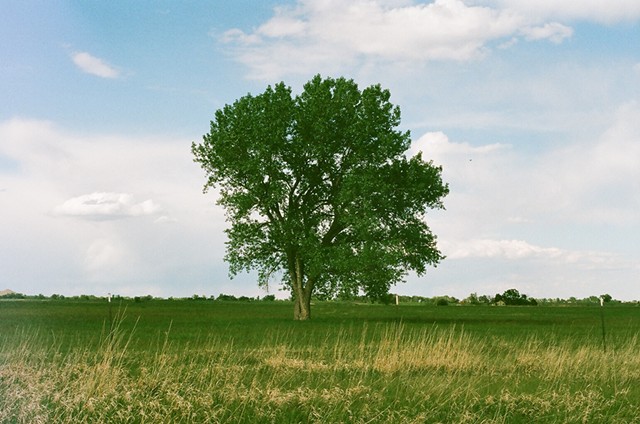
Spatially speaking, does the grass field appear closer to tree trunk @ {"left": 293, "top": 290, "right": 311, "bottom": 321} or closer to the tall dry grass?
the tall dry grass

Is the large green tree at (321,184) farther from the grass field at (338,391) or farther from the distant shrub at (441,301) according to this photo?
the distant shrub at (441,301)

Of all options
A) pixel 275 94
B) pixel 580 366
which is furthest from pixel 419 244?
pixel 580 366

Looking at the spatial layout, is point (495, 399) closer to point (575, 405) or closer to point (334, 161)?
point (575, 405)

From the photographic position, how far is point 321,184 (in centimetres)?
5184

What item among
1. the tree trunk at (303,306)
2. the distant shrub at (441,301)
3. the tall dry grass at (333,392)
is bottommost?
the tall dry grass at (333,392)

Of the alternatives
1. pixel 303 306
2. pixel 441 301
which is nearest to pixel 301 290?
pixel 303 306

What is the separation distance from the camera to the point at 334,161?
51375 mm

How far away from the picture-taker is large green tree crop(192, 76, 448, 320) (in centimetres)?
4897

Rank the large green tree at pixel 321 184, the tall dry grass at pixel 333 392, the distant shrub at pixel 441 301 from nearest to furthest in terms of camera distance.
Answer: the tall dry grass at pixel 333 392 < the large green tree at pixel 321 184 < the distant shrub at pixel 441 301

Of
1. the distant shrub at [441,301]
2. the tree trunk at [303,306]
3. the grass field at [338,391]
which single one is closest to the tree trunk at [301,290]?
the tree trunk at [303,306]

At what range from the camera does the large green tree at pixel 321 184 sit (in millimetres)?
48969

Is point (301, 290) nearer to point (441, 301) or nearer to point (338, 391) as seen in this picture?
point (338, 391)

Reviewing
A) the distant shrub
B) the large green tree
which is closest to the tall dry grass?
the large green tree

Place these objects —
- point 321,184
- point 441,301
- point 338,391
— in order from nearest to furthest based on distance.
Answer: point 338,391 → point 321,184 → point 441,301
